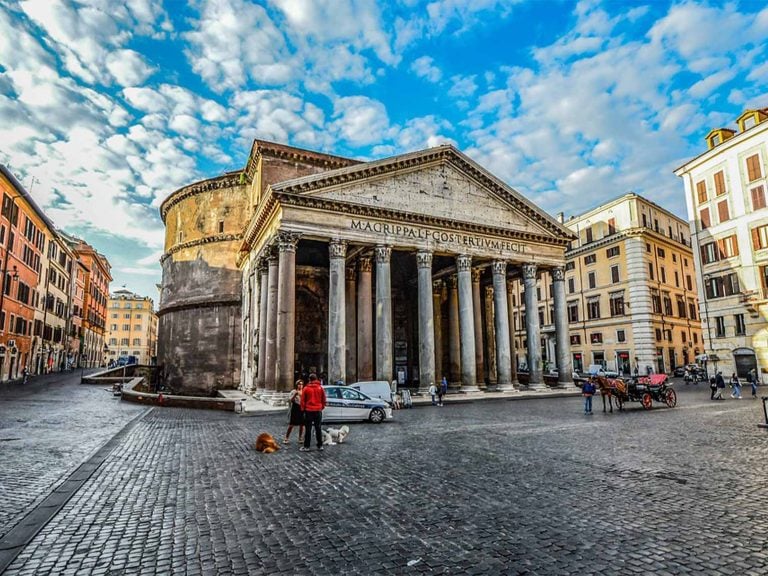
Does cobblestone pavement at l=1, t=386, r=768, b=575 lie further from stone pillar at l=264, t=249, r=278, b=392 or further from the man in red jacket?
stone pillar at l=264, t=249, r=278, b=392

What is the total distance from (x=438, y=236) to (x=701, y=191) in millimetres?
20925

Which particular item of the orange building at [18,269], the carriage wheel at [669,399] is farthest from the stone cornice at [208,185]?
the carriage wheel at [669,399]

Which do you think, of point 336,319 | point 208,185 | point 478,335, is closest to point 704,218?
point 478,335

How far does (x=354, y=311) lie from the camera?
2641 cm

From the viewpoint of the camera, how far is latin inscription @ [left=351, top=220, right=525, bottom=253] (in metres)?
22.7

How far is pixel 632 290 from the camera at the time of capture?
3634 centimetres

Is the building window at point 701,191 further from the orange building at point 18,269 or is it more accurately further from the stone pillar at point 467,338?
the orange building at point 18,269

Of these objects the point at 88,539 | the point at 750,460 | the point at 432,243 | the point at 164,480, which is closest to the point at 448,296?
the point at 432,243

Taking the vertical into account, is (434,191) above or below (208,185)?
below

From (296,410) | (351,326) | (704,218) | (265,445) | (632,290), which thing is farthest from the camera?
(632,290)

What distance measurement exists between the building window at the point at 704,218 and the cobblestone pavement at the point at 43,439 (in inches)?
1397

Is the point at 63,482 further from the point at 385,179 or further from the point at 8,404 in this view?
the point at 385,179

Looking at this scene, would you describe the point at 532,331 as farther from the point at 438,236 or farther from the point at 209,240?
the point at 209,240

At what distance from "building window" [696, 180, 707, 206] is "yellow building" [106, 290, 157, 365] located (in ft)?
303
